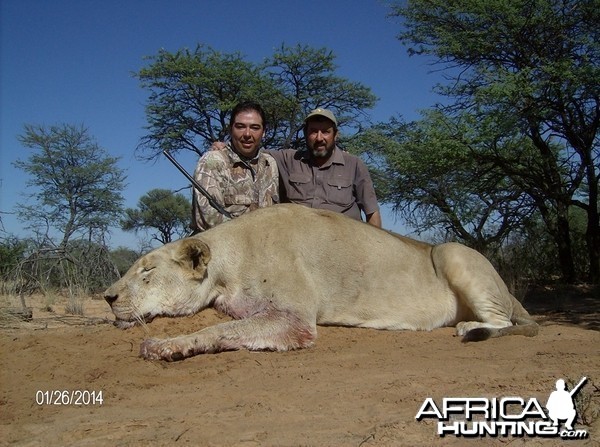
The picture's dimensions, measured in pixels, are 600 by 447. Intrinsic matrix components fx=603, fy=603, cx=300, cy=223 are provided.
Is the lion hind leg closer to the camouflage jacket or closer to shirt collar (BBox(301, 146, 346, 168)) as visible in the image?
shirt collar (BBox(301, 146, 346, 168))

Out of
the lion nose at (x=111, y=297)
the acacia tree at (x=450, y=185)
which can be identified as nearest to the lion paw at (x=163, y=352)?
the lion nose at (x=111, y=297)

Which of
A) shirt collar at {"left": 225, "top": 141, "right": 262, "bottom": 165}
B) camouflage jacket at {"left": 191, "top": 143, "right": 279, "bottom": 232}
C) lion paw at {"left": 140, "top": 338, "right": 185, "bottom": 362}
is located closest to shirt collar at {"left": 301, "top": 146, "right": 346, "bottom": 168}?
camouflage jacket at {"left": 191, "top": 143, "right": 279, "bottom": 232}

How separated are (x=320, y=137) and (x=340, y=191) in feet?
2.40

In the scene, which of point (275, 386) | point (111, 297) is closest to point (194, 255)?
point (111, 297)

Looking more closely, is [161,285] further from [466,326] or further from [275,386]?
[466,326]

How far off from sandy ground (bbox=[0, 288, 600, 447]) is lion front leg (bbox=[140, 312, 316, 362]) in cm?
11

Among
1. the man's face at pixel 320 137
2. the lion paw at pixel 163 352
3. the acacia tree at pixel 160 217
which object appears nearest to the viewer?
the lion paw at pixel 163 352

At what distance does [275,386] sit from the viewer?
4.03 metres

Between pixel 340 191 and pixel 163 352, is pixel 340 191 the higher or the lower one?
the higher one

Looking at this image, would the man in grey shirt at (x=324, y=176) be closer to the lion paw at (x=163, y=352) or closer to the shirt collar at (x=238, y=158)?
the shirt collar at (x=238, y=158)

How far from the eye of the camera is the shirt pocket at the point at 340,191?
25.2 ft

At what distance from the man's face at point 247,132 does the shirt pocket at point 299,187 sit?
62 cm

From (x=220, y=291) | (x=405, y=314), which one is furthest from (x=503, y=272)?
(x=220, y=291)

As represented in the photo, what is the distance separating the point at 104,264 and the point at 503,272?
7951mm
